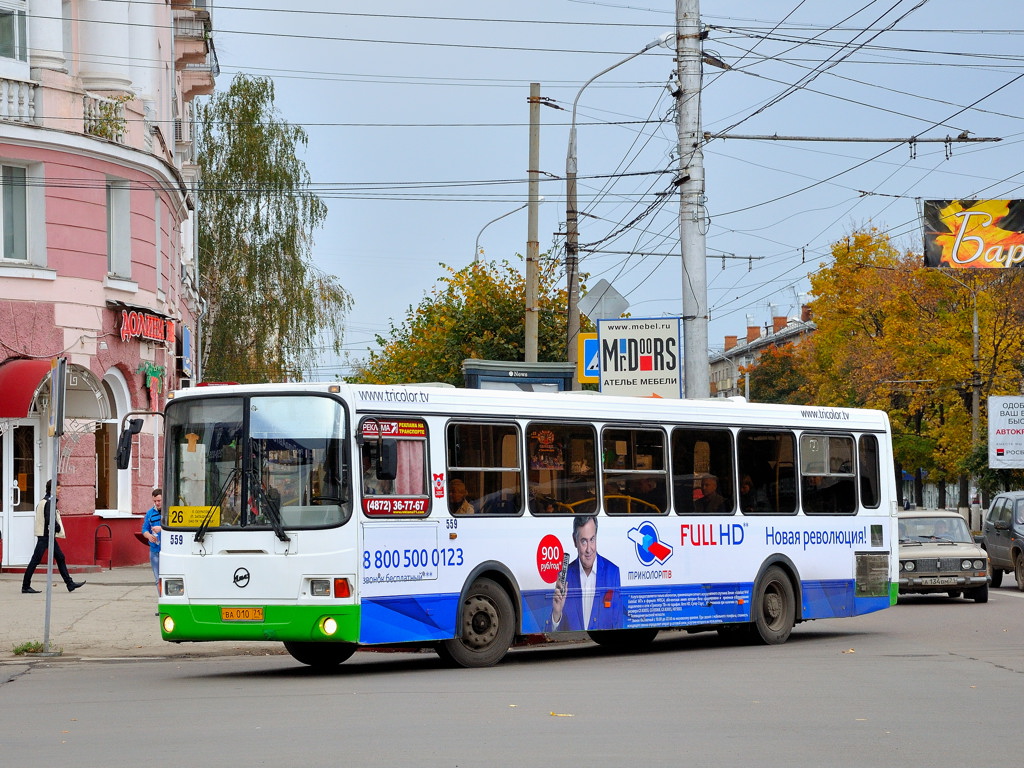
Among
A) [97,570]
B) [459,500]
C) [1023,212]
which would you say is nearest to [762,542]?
[459,500]

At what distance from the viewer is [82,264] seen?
27.6m

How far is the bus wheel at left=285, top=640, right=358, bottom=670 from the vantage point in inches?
588

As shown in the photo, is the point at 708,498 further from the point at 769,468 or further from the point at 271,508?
the point at 271,508

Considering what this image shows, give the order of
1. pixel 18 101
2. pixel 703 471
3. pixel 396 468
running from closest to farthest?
1. pixel 396 468
2. pixel 703 471
3. pixel 18 101

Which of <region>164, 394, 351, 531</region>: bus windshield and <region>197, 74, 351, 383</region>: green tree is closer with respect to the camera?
<region>164, 394, 351, 531</region>: bus windshield

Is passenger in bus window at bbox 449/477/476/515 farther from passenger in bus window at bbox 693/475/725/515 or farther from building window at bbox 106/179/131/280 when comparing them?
building window at bbox 106/179/131/280

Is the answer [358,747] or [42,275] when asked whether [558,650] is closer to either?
[358,747]

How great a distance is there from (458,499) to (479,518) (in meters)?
0.32

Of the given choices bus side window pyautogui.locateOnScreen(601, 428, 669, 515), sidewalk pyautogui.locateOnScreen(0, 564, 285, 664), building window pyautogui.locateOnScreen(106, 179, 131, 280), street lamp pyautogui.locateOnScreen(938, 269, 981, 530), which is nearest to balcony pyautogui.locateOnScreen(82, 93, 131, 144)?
building window pyautogui.locateOnScreen(106, 179, 131, 280)

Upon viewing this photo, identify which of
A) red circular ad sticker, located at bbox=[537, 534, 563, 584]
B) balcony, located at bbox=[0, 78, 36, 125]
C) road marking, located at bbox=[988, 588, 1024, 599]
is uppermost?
balcony, located at bbox=[0, 78, 36, 125]

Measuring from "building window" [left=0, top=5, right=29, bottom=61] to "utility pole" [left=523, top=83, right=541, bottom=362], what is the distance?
9.54 metres

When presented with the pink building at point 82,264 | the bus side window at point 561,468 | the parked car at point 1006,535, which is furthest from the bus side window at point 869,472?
the pink building at point 82,264

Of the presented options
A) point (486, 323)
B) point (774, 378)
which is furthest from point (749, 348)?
point (486, 323)

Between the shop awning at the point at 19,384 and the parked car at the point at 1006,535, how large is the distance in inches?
671
